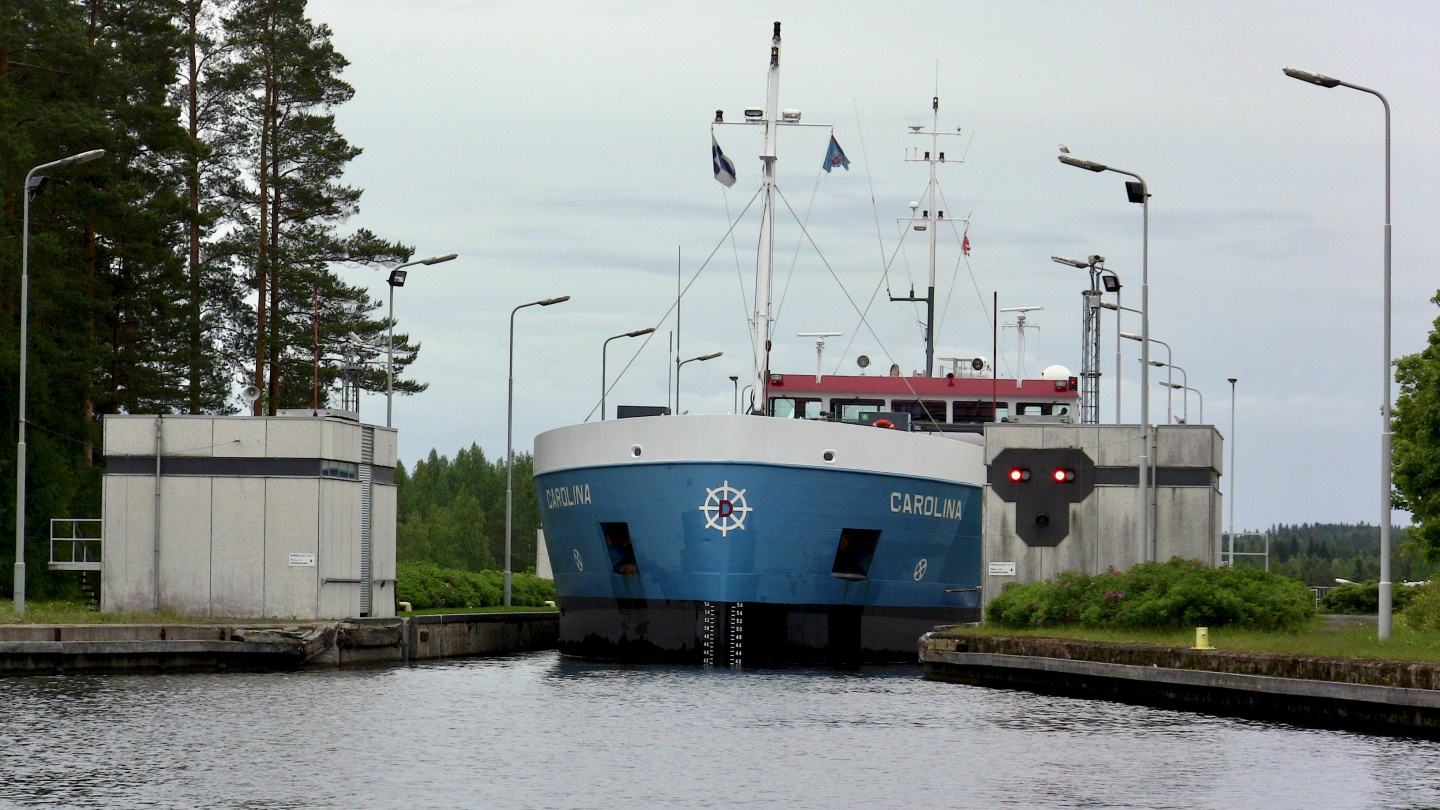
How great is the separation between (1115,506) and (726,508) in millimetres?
9553

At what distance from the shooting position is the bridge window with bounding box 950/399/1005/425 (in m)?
45.8

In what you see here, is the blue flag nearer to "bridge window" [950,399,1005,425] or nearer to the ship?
the ship

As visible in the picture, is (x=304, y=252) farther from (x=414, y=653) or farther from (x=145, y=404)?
(x=414, y=653)

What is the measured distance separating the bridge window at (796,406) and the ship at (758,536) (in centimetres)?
569

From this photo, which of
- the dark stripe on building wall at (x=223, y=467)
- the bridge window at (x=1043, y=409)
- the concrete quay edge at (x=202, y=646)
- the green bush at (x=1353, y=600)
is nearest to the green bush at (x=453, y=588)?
the concrete quay edge at (x=202, y=646)

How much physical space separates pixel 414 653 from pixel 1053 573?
1349 cm

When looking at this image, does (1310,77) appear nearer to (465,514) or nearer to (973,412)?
(973,412)

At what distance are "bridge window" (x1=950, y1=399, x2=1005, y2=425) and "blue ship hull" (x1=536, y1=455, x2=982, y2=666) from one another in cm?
790

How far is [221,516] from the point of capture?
34000 millimetres

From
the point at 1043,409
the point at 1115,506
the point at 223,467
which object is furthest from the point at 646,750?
the point at 1043,409

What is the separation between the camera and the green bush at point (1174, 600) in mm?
29641

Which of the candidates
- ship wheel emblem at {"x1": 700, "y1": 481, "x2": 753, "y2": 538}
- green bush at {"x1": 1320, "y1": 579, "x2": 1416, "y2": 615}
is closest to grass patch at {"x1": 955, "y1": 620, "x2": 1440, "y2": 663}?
ship wheel emblem at {"x1": 700, "y1": 481, "x2": 753, "y2": 538}

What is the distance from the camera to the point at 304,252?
56.8 m

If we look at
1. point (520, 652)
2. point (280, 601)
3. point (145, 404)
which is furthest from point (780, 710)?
point (145, 404)
